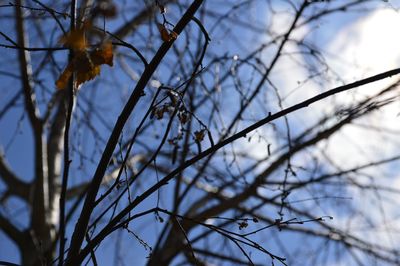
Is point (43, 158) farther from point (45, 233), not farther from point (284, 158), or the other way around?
point (284, 158)

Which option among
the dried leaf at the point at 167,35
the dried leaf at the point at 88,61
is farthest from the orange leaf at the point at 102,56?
the dried leaf at the point at 167,35

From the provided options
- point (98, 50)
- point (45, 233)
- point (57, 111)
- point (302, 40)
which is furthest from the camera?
point (57, 111)

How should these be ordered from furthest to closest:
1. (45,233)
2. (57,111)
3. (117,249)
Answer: (57,111) → (117,249) → (45,233)

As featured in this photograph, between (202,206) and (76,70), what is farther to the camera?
(202,206)

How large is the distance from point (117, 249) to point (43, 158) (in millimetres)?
744

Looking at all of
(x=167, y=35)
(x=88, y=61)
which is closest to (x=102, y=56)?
(x=88, y=61)

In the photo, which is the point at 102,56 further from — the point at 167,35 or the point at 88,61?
the point at 167,35

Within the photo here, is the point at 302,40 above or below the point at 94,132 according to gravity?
above

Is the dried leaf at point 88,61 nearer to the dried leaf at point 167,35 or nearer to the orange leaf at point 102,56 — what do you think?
the orange leaf at point 102,56

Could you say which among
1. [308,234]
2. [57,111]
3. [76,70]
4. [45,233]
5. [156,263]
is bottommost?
[76,70]

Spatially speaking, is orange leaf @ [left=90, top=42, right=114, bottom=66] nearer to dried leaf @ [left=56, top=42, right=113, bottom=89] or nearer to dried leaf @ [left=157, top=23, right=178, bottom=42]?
dried leaf @ [left=56, top=42, right=113, bottom=89]

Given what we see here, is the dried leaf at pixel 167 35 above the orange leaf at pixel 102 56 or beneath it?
above

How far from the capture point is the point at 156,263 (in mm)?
2705

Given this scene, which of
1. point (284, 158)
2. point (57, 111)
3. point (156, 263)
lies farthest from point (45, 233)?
→ point (284, 158)
